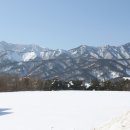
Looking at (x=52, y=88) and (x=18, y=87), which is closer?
(x=52, y=88)

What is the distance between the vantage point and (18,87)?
8144cm

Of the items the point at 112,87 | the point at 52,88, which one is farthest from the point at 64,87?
the point at 112,87
